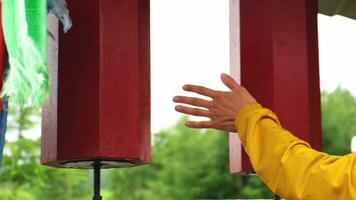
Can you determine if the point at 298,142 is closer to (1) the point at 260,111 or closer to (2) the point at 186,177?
(1) the point at 260,111

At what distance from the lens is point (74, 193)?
12.5 meters

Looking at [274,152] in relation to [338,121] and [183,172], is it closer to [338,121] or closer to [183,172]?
[338,121]

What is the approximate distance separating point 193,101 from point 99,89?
0.67ft

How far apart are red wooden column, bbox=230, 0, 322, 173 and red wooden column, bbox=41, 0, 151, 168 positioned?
0.80ft

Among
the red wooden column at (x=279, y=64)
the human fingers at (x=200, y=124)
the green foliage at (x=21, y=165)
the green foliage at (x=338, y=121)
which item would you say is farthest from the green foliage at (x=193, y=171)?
the human fingers at (x=200, y=124)

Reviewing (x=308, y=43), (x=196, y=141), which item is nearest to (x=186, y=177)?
(x=196, y=141)

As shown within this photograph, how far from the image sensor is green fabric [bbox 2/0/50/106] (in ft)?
3.06

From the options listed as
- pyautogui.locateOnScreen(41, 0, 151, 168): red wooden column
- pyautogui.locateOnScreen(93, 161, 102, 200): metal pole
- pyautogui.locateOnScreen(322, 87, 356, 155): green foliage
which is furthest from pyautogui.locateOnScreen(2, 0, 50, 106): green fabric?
pyautogui.locateOnScreen(322, 87, 356, 155): green foliage

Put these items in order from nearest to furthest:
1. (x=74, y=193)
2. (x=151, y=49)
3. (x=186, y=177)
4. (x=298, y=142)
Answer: (x=298, y=142)
(x=151, y=49)
(x=74, y=193)
(x=186, y=177)

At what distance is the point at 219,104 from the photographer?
1.06 m

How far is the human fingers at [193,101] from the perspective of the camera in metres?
1.07

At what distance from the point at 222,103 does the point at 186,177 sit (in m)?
13.3

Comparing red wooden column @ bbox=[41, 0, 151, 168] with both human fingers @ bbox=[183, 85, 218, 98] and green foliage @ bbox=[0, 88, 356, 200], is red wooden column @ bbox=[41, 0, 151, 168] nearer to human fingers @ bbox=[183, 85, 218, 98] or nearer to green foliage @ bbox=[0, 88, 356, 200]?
human fingers @ bbox=[183, 85, 218, 98]

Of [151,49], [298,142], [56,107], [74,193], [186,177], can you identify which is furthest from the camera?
[186,177]
